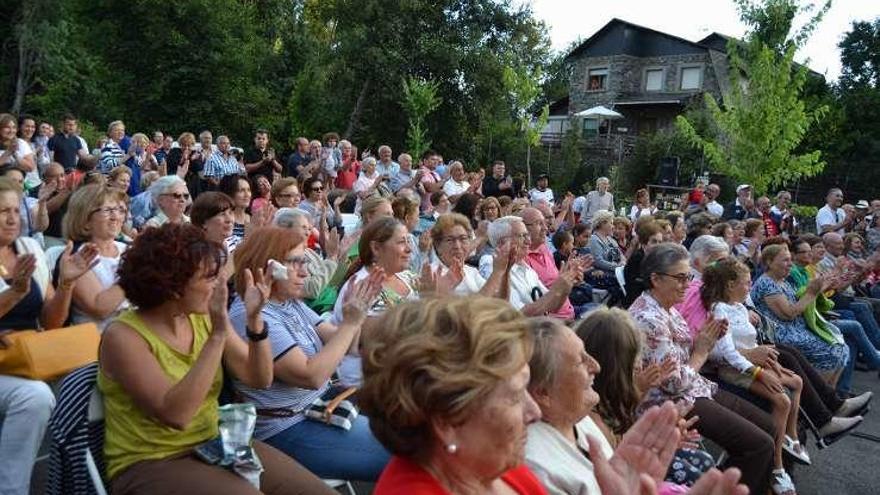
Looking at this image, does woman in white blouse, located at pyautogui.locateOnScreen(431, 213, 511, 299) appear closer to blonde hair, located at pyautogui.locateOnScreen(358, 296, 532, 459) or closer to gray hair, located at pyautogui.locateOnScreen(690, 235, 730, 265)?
gray hair, located at pyautogui.locateOnScreen(690, 235, 730, 265)

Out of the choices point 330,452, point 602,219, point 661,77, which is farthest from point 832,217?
point 661,77

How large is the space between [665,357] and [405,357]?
233 centimetres

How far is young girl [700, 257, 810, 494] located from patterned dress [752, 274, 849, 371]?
122 centimetres

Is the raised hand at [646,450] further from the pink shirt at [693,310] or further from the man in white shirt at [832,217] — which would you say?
the man in white shirt at [832,217]

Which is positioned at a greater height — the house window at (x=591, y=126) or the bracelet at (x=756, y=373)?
the house window at (x=591, y=126)

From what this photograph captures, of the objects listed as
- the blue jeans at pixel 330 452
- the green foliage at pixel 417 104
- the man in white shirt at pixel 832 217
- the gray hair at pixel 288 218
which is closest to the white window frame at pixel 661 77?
the green foliage at pixel 417 104

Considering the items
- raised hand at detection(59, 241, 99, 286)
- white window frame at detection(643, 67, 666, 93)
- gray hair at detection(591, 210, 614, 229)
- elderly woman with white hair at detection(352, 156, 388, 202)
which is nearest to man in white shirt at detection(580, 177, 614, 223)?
elderly woman with white hair at detection(352, 156, 388, 202)

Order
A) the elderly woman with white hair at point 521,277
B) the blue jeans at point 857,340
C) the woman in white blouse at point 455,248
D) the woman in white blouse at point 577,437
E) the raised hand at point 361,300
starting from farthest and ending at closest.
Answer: the blue jeans at point 857,340
the woman in white blouse at point 455,248
the elderly woman with white hair at point 521,277
the raised hand at point 361,300
the woman in white blouse at point 577,437

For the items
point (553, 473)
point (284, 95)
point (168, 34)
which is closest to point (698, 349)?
point (553, 473)

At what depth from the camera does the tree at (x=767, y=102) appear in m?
17.9

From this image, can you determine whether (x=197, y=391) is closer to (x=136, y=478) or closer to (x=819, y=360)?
(x=136, y=478)

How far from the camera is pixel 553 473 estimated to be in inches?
86.6

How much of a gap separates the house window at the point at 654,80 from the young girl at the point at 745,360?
32.5 m

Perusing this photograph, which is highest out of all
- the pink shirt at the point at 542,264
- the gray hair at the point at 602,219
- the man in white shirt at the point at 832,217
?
the gray hair at the point at 602,219
